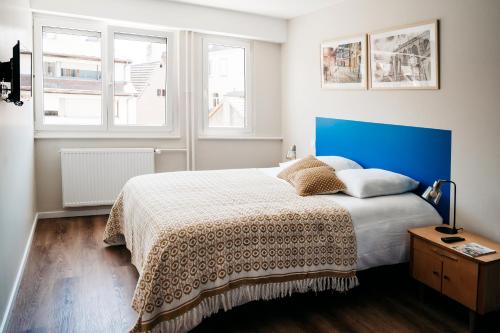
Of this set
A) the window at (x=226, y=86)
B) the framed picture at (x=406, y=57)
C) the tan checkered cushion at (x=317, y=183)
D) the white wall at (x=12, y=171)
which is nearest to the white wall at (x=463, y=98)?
the framed picture at (x=406, y=57)

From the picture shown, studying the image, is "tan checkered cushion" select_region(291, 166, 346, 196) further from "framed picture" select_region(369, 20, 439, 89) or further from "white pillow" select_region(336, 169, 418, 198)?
"framed picture" select_region(369, 20, 439, 89)

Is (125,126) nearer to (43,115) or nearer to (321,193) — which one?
(43,115)

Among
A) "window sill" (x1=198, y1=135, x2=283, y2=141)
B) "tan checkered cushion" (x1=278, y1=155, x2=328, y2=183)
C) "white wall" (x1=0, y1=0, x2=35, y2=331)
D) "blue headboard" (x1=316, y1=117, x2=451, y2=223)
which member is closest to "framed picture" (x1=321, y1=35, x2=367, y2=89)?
"blue headboard" (x1=316, y1=117, x2=451, y2=223)

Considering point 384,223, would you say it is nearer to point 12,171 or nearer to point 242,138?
point 12,171

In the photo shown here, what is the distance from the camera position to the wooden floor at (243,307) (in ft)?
7.64

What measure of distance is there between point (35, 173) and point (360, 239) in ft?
11.2

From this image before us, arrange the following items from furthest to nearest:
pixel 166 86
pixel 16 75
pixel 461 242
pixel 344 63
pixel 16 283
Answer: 1. pixel 166 86
2. pixel 344 63
3. pixel 16 283
4. pixel 461 242
5. pixel 16 75

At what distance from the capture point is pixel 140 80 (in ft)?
15.6

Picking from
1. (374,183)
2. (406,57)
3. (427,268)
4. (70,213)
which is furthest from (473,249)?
(70,213)

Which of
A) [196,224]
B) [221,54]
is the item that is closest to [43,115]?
[221,54]

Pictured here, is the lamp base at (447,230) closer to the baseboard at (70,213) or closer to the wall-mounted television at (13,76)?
the wall-mounted television at (13,76)

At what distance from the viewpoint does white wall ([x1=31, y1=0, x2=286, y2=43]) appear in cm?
418

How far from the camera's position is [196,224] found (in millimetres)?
2291

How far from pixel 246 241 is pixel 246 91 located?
3.25m
